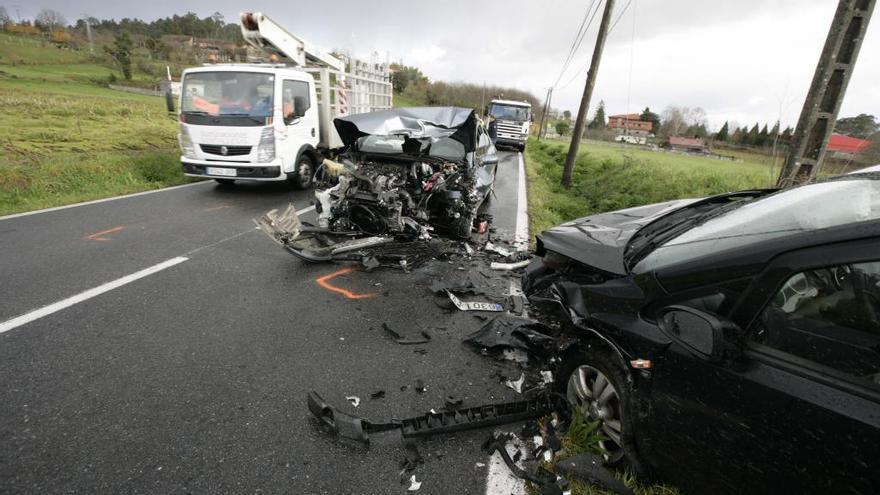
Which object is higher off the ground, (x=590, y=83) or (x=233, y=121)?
(x=590, y=83)

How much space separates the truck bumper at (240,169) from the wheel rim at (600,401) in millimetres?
7083

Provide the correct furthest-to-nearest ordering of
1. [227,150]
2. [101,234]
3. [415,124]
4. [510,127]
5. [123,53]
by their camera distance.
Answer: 1. [123,53]
2. [510,127]
3. [227,150]
4. [415,124]
5. [101,234]

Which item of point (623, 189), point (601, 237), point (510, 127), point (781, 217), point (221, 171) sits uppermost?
point (510, 127)

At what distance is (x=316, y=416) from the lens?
8.21 feet

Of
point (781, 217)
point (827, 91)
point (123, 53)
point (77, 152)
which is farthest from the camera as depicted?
point (123, 53)

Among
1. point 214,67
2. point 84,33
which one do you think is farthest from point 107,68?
point 214,67

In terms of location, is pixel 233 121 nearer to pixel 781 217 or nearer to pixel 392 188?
pixel 392 188

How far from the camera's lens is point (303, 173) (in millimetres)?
9008

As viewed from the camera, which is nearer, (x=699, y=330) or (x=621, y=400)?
(x=699, y=330)

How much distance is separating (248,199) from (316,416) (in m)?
6.50

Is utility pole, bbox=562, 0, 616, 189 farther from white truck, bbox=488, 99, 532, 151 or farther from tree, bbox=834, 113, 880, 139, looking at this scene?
white truck, bbox=488, 99, 532, 151

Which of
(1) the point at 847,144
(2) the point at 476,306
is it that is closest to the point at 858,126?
(1) the point at 847,144

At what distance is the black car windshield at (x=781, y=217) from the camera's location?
5.48ft

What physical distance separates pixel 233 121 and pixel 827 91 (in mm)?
9037
